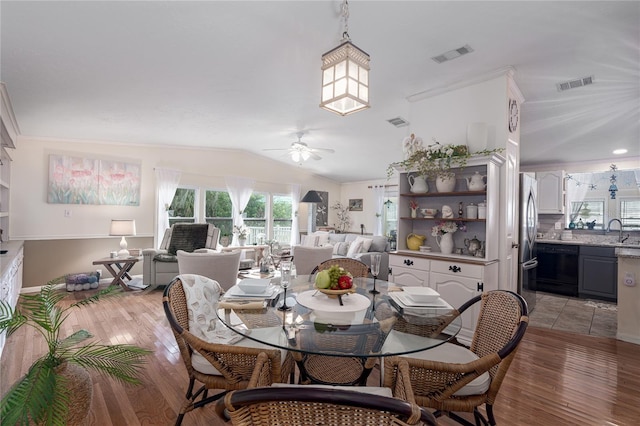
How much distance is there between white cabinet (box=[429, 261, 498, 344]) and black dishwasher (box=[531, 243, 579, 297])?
2.93 metres

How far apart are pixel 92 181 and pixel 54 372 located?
4902 millimetres

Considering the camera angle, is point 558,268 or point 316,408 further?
point 558,268

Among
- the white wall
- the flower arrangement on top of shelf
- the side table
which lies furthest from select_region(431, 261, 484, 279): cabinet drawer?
the white wall

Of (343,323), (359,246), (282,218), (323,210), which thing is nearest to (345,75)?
(343,323)

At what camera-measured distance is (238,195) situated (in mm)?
6883

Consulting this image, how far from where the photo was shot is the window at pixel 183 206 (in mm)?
6137

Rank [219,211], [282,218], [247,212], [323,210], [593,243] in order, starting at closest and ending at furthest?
[593,243] → [219,211] → [247,212] → [282,218] → [323,210]

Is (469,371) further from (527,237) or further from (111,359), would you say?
(527,237)

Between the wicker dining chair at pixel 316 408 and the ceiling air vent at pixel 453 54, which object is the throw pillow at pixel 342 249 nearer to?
the ceiling air vent at pixel 453 54

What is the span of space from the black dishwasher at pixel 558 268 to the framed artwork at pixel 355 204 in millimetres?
4304

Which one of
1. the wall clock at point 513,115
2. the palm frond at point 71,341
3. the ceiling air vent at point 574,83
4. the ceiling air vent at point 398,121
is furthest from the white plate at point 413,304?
the ceiling air vent at point 398,121

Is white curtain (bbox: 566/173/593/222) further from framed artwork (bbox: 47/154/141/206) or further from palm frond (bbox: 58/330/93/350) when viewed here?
framed artwork (bbox: 47/154/141/206)

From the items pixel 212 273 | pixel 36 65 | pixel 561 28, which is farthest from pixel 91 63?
pixel 561 28

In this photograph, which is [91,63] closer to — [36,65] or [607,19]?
[36,65]
